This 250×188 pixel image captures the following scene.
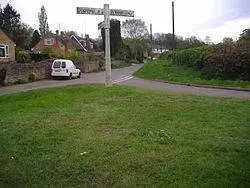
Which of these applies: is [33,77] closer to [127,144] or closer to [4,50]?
[4,50]

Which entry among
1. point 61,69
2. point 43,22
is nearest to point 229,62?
point 61,69

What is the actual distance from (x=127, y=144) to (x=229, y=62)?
19999mm

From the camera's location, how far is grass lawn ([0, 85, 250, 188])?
542cm

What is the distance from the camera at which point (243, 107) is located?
10.7 m

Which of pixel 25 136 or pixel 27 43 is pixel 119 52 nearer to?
pixel 27 43

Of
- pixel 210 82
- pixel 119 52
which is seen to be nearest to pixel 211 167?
pixel 210 82

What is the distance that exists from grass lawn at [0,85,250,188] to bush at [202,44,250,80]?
14318 mm

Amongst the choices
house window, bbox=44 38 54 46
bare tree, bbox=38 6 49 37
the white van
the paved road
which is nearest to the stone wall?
the white van

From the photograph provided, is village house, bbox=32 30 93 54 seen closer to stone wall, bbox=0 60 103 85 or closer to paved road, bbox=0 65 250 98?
stone wall, bbox=0 60 103 85

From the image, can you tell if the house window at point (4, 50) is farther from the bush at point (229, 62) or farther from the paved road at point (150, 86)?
the bush at point (229, 62)

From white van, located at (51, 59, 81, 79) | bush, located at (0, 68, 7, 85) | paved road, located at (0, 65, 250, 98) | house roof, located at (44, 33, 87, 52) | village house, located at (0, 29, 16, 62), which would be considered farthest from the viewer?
house roof, located at (44, 33, 87, 52)

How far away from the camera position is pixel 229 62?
25688 millimetres

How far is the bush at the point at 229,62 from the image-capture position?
2491 centimetres

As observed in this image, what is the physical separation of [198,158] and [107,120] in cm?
312
